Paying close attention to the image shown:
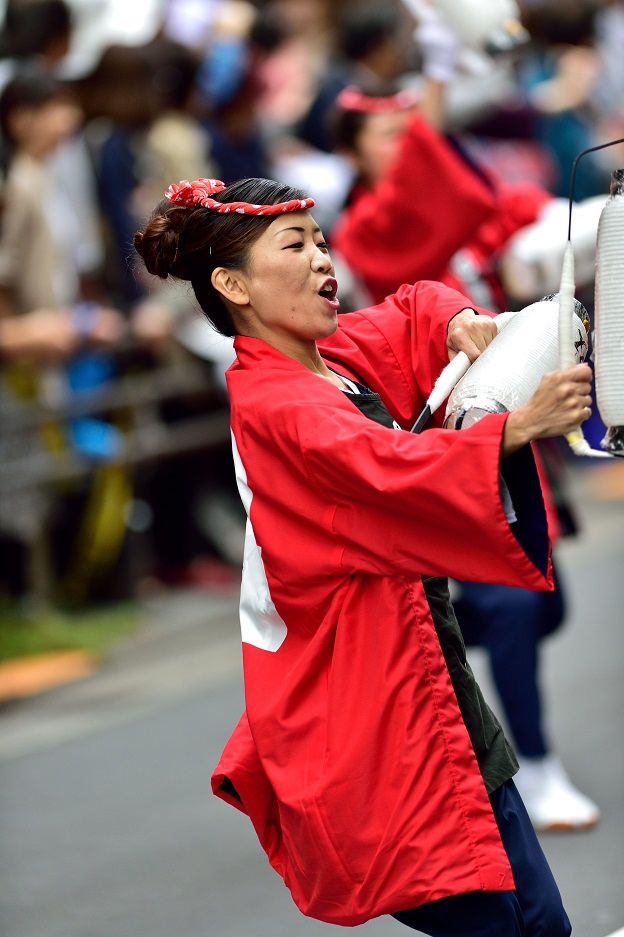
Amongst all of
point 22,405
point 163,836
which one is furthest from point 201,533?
point 163,836

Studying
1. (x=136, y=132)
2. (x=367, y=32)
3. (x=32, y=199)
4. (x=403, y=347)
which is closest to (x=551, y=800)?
(x=403, y=347)

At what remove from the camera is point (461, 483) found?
2.21 meters

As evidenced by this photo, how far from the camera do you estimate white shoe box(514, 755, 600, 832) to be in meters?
4.16

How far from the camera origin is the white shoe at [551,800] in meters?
4.16

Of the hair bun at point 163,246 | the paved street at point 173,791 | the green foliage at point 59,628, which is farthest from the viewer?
the green foliage at point 59,628

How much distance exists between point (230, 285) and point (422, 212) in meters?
1.82

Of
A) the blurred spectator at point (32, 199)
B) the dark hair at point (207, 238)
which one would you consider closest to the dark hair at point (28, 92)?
the blurred spectator at point (32, 199)

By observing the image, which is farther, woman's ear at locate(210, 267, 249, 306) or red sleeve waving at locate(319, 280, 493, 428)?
red sleeve waving at locate(319, 280, 493, 428)

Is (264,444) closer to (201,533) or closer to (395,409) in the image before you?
(395,409)

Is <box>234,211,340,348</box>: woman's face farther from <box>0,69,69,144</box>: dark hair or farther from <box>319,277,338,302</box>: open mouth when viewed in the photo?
<box>0,69,69,144</box>: dark hair

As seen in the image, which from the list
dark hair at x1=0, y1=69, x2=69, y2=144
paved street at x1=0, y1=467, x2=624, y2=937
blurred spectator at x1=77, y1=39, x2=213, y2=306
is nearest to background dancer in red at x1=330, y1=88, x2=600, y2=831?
paved street at x1=0, y1=467, x2=624, y2=937

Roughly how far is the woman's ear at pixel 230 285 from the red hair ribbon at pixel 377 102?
7.42ft

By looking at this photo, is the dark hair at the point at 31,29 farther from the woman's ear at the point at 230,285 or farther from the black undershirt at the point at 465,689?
the black undershirt at the point at 465,689

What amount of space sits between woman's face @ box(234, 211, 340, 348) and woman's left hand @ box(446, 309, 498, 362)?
23 centimetres
